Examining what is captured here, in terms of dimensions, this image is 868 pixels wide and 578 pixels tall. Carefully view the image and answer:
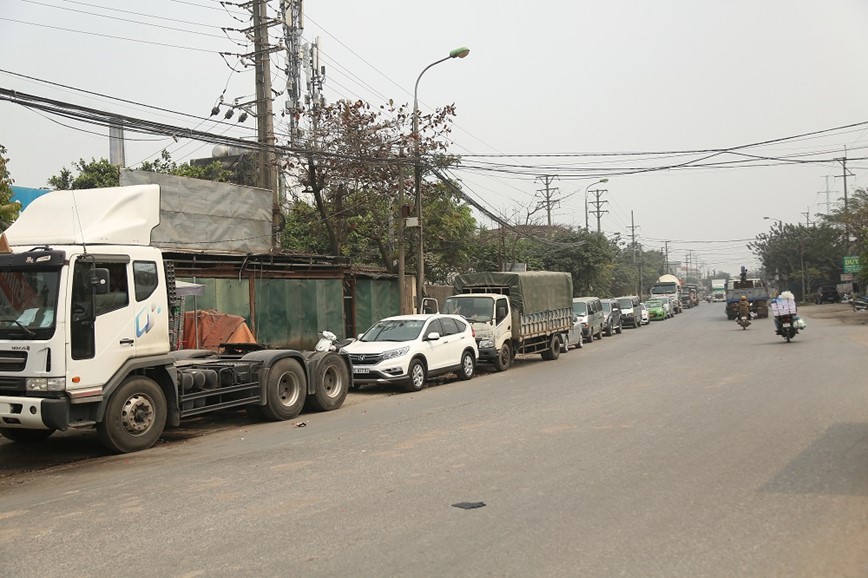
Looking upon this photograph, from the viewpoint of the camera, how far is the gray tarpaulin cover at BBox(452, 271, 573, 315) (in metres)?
20.4

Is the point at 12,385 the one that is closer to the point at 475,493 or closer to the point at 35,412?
the point at 35,412

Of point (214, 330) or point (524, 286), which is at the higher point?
point (524, 286)

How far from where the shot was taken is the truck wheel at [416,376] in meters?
15.4

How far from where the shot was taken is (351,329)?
24.2m

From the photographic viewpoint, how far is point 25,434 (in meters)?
10.0

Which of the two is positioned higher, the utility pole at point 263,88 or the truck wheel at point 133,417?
the utility pole at point 263,88

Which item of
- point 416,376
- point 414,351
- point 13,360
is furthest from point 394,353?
point 13,360

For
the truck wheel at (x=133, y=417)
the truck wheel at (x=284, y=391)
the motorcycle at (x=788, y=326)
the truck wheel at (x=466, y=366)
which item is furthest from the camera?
the motorcycle at (x=788, y=326)

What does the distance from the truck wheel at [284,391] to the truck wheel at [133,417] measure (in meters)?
2.05

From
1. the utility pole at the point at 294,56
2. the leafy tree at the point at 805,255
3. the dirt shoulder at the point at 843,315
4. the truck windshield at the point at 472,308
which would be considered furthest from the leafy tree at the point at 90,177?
the leafy tree at the point at 805,255

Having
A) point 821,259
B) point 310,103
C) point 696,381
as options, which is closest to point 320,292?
point 696,381

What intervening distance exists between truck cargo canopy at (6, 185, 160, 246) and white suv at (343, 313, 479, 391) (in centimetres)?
630

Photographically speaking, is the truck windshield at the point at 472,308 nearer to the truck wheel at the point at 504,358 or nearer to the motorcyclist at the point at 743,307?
the truck wheel at the point at 504,358

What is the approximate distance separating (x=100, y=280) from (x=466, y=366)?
407 inches
